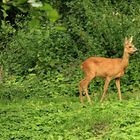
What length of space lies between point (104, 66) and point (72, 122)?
3731mm

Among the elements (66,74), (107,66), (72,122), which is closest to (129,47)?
(107,66)

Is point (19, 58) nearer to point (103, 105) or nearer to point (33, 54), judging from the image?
point (33, 54)

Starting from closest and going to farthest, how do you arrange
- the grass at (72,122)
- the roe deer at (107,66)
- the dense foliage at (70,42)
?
the grass at (72,122) → the roe deer at (107,66) → the dense foliage at (70,42)

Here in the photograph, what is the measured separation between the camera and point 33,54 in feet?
54.6

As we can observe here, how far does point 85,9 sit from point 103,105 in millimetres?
5528

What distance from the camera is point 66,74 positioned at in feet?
52.2

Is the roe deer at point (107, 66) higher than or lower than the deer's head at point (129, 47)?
lower

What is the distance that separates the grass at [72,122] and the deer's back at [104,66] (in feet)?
5.05

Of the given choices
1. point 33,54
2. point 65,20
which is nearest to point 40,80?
point 33,54

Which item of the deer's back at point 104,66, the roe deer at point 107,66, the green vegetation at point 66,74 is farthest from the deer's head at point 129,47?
the green vegetation at point 66,74

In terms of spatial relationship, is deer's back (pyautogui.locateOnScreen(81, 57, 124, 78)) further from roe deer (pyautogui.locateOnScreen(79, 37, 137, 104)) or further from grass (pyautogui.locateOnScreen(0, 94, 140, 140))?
grass (pyautogui.locateOnScreen(0, 94, 140, 140))

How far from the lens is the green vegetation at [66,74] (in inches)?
353

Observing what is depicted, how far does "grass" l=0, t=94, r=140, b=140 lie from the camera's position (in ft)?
26.8

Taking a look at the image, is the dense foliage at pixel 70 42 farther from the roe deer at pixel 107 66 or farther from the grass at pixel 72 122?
the grass at pixel 72 122
